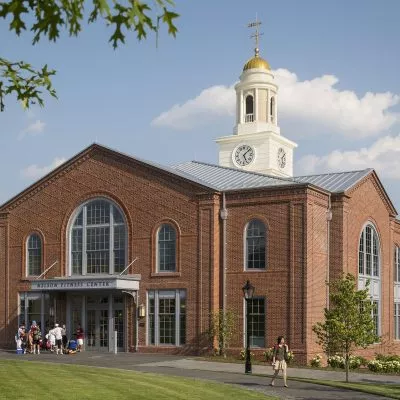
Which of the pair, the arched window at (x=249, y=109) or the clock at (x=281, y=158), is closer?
the arched window at (x=249, y=109)

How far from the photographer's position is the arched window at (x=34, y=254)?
41812 millimetres

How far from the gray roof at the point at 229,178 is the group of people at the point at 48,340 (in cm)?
998

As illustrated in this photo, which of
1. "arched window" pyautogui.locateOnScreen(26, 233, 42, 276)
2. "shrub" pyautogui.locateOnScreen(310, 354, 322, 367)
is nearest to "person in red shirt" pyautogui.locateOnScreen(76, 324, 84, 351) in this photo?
"arched window" pyautogui.locateOnScreen(26, 233, 42, 276)

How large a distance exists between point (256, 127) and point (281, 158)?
189 inches

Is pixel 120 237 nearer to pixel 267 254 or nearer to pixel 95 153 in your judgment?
pixel 95 153

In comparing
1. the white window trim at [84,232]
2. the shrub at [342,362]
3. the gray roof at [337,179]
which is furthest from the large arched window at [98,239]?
the shrub at [342,362]

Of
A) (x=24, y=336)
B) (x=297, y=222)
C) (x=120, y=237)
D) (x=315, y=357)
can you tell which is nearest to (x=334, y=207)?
(x=297, y=222)

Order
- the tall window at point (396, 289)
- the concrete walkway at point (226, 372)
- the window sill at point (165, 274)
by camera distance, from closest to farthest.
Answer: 1. the concrete walkway at point (226, 372)
2. the window sill at point (165, 274)
3. the tall window at point (396, 289)

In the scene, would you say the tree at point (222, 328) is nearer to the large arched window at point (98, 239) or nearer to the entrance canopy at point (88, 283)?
the entrance canopy at point (88, 283)

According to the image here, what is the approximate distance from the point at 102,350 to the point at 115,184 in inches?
329

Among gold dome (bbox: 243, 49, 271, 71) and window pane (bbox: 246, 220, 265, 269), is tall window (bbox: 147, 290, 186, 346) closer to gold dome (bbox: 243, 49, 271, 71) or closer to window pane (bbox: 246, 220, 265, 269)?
window pane (bbox: 246, 220, 265, 269)

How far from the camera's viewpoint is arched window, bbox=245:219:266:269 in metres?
35.8

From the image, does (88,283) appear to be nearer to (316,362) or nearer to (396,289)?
(316,362)

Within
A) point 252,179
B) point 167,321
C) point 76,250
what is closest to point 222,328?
point 167,321
